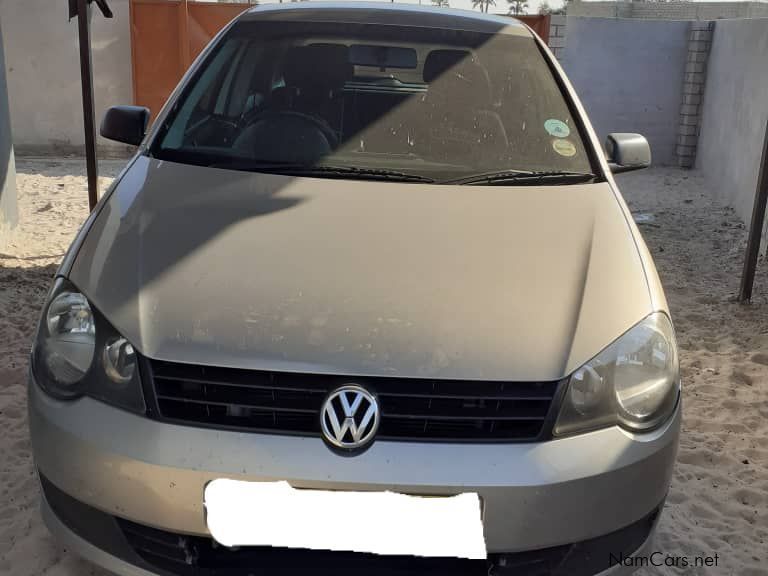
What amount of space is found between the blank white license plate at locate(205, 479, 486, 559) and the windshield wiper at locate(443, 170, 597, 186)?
1191 millimetres

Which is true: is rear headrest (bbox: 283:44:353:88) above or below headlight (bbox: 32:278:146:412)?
above

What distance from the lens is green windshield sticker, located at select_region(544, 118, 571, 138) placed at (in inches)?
110

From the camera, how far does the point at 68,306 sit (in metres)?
1.94

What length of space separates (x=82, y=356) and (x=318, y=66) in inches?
60.2

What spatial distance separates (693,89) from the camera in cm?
1101

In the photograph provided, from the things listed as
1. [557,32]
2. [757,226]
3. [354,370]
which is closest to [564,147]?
[354,370]

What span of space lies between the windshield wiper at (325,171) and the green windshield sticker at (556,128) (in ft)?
1.82

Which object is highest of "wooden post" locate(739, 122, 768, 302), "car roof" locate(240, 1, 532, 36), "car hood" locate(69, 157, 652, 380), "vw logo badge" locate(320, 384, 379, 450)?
"car roof" locate(240, 1, 532, 36)

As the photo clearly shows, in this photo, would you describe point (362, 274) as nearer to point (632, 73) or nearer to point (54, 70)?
point (54, 70)

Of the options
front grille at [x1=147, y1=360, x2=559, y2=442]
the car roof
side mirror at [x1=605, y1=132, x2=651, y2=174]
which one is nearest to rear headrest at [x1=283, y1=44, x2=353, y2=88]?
the car roof

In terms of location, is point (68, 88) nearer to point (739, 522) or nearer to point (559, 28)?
point (559, 28)

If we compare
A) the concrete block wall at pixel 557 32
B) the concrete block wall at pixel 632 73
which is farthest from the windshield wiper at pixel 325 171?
the concrete block wall at pixel 632 73

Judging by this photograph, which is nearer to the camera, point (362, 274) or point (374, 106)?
point (362, 274)

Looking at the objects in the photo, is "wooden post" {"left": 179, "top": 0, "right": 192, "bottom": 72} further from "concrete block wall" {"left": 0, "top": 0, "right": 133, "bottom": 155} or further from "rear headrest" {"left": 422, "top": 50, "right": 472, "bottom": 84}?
"rear headrest" {"left": 422, "top": 50, "right": 472, "bottom": 84}
